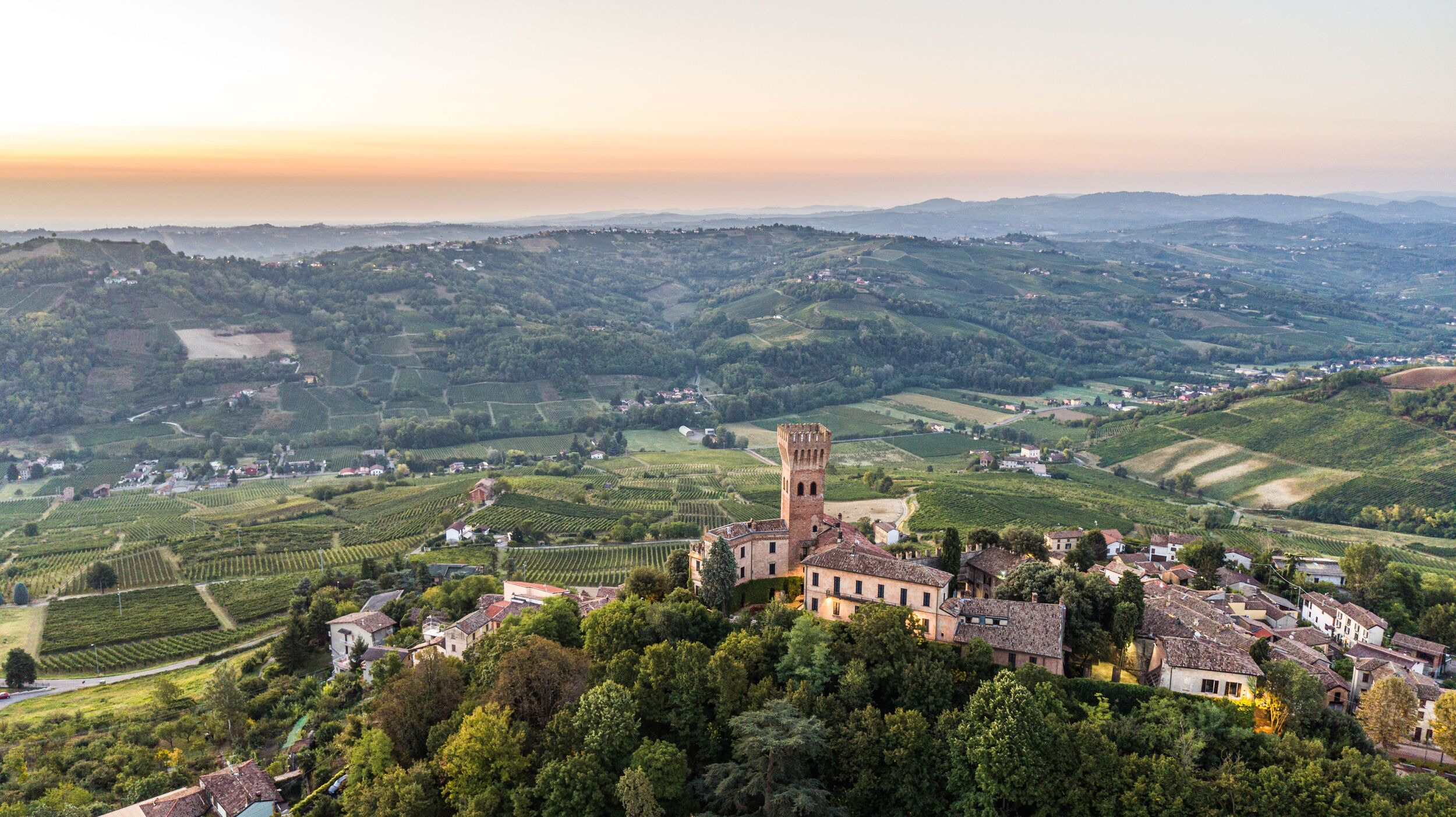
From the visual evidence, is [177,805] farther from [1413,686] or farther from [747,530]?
[1413,686]

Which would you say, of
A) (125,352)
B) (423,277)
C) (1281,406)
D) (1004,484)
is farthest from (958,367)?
(125,352)

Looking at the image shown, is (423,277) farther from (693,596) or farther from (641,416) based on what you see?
(693,596)

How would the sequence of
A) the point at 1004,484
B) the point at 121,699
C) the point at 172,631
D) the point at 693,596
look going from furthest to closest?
1. the point at 1004,484
2. the point at 172,631
3. the point at 121,699
4. the point at 693,596

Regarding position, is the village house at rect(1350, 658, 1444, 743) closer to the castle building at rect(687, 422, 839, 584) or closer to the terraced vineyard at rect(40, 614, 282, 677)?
the castle building at rect(687, 422, 839, 584)

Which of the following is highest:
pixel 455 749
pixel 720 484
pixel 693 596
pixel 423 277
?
pixel 423 277

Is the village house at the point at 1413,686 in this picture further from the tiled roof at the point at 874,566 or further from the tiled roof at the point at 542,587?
the tiled roof at the point at 542,587

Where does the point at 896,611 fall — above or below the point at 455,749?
above

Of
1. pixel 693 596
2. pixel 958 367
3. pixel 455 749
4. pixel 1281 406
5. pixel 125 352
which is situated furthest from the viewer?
pixel 958 367

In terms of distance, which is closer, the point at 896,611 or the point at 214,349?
the point at 896,611
